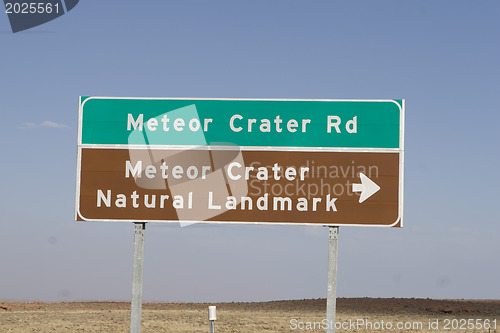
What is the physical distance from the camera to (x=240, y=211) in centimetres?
1442

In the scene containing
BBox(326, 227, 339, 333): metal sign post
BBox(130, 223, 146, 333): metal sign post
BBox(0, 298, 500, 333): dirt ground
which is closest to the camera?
BBox(326, 227, 339, 333): metal sign post

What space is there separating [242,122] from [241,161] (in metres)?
0.81

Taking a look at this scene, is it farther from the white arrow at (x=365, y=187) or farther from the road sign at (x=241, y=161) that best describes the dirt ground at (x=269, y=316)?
the white arrow at (x=365, y=187)

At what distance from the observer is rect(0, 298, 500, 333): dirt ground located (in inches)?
1174

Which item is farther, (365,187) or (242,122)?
(242,122)

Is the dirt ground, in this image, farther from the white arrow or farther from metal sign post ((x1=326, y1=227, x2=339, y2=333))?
the white arrow

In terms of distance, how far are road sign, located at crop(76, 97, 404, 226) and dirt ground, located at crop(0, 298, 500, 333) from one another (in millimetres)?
15142

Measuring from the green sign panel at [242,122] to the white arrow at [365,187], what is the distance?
2.19ft

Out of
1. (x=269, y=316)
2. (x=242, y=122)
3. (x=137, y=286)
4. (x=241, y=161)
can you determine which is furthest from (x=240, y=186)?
(x=269, y=316)

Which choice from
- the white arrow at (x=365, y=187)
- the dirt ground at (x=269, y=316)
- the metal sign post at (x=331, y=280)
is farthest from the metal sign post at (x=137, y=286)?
the dirt ground at (x=269, y=316)

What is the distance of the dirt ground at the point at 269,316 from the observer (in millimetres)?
29812

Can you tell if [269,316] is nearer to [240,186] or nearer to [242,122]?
[240,186]

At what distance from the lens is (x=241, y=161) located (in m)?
14.5

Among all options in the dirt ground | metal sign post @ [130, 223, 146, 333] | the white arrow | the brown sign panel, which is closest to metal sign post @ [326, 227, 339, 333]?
the brown sign panel
